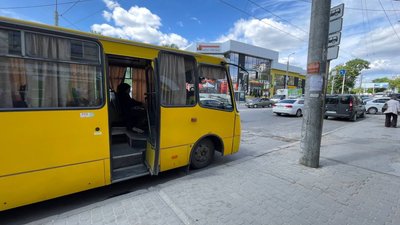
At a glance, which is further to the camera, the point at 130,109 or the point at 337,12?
the point at 130,109

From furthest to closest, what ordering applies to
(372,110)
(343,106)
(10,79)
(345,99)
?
(372,110) < (343,106) < (345,99) < (10,79)

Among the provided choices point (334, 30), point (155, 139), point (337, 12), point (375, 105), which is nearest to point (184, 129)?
point (155, 139)

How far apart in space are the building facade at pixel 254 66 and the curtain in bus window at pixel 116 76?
103 feet

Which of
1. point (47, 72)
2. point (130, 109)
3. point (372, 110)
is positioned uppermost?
point (47, 72)

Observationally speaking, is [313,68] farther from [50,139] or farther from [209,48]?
[209,48]

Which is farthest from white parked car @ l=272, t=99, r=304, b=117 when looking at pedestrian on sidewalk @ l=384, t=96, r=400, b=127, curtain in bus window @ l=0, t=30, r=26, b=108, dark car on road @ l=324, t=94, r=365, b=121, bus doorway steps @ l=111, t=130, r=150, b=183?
curtain in bus window @ l=0, t=30, r=26, b=108

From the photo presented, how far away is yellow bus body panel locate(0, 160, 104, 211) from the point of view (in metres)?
2.54

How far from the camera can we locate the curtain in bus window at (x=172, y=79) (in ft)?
12.5

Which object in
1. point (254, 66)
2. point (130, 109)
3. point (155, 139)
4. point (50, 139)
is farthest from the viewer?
point (254, 66)

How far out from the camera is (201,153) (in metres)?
4.67

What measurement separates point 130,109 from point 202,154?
2316 mm

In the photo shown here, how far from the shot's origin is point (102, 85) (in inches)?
125

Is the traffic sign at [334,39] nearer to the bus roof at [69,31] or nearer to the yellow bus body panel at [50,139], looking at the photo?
the bus roof at [69,31]

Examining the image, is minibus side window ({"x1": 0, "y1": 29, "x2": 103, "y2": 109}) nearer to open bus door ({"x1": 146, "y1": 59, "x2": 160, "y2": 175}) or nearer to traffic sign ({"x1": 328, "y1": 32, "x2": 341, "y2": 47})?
open bus door ({"x1": 146, "y1": 59, "x2": 160, "y2": 175})
